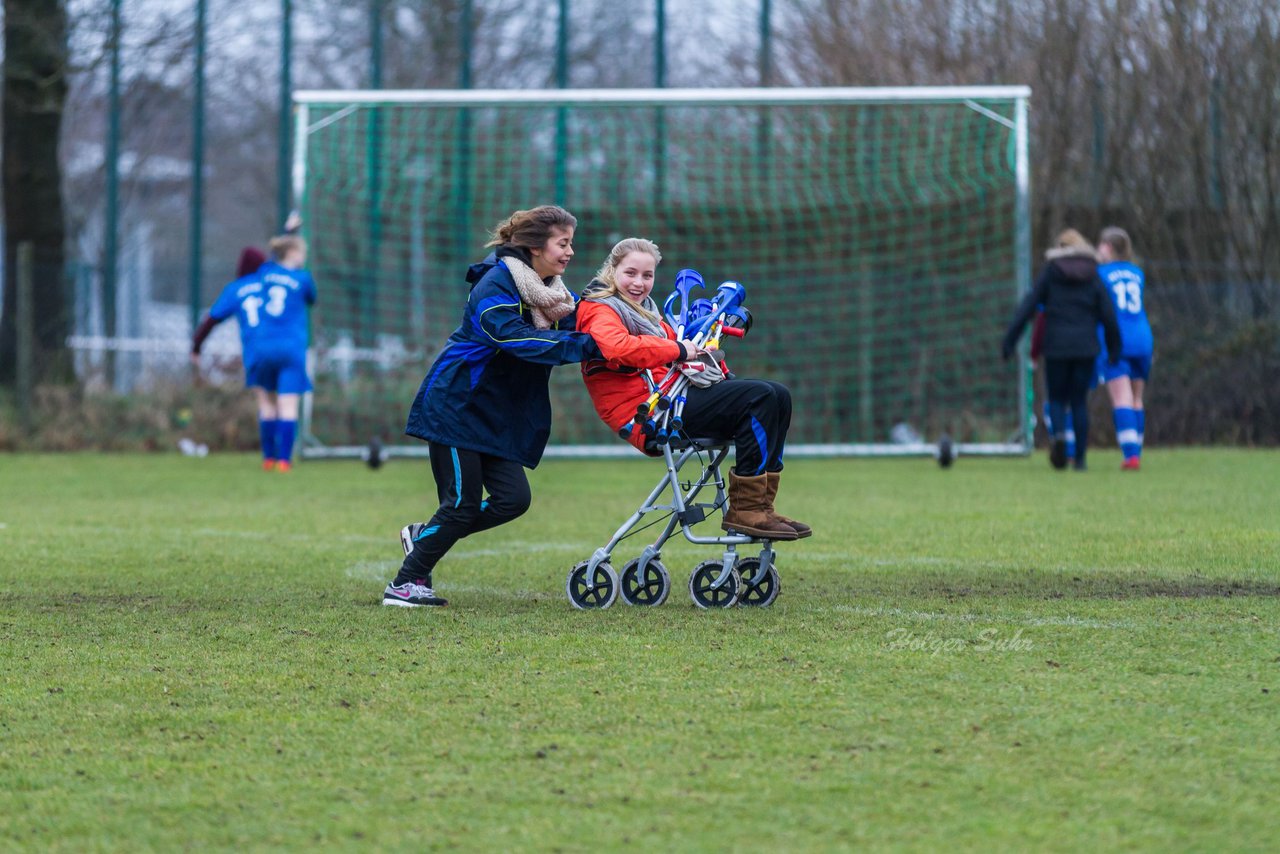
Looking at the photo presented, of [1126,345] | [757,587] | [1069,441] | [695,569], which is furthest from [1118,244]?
[695,569]

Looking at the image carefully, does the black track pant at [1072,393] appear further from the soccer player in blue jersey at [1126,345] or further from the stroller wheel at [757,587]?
the stroller wheel at [757,587]

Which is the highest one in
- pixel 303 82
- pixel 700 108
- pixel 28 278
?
pixel 303 82

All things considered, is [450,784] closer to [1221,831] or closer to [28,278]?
[1221,831]

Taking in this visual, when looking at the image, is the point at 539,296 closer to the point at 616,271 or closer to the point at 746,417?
the point at 616,271

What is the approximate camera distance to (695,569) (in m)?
6.33

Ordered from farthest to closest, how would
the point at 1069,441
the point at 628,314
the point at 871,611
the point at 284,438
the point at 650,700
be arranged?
the point at 1069,441, the point at 284,438, the point at 628,314, the point at 871,611, the point at 650,700

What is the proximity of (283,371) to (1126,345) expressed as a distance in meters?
7.01

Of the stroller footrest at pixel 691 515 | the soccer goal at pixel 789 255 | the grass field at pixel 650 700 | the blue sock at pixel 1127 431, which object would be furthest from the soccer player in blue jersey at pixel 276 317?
the stroller footrest at pixel 691 515

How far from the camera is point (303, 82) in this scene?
26859 mm

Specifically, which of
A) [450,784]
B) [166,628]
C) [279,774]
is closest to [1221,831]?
[450,784]

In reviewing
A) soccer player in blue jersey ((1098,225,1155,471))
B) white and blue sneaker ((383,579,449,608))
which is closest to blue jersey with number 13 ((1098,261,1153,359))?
soccer player in blue jersey ((1098,225,1155,471))

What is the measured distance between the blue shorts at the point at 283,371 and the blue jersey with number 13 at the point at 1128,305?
6.67 metres

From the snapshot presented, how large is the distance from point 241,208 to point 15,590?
1423 inches

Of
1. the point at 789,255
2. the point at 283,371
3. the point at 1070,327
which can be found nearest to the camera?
the point at 1070,327
